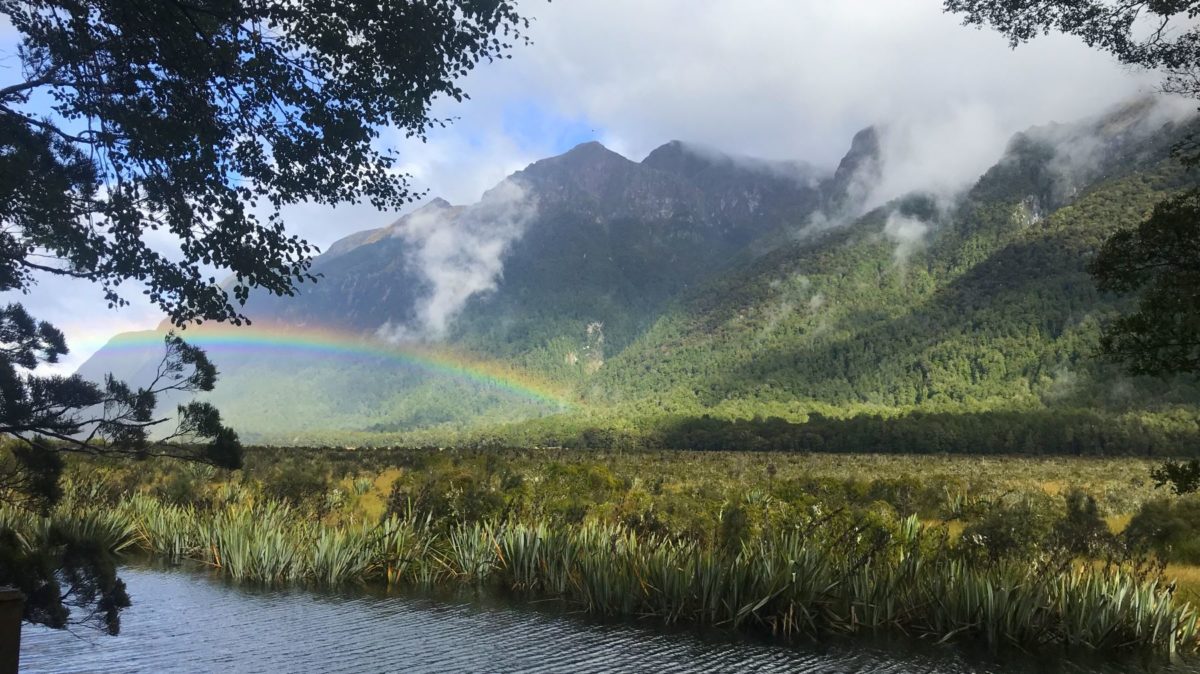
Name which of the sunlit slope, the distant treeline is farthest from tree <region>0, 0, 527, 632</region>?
the sunlit slope

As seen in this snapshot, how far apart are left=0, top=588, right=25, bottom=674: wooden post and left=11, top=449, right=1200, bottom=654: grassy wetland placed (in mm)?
2311

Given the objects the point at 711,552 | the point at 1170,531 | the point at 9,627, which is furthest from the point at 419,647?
the point at 1170,531

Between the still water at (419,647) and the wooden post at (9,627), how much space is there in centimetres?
573

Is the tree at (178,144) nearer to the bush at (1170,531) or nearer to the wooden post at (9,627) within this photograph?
the wooden post at (9,627)

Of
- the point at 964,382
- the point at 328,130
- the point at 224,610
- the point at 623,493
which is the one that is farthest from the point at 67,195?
the point at 964,382

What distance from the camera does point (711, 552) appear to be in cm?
1423

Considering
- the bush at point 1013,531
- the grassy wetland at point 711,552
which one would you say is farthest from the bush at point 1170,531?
the bush at point 1013,531

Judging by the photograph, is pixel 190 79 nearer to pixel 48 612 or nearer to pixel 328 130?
pixel 328 130

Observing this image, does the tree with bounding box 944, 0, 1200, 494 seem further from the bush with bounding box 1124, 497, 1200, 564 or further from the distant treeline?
the distant treeline

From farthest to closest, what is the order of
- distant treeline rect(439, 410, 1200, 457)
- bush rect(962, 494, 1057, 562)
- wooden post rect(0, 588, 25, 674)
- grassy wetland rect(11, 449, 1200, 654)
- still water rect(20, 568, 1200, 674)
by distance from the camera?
distant treeline rect(439, 410, 1200, 457), bush rect(962, 494, 1057, 562), grassy wetland rect(11, 449, 1200, 654), still water rect(20, 568, 1200, 674), wooden post rect(0, 588, 25, 674)

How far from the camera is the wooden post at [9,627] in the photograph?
457 cm

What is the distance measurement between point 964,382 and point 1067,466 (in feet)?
273

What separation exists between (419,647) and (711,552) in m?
5.66

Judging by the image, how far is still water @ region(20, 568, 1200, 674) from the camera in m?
10.2
